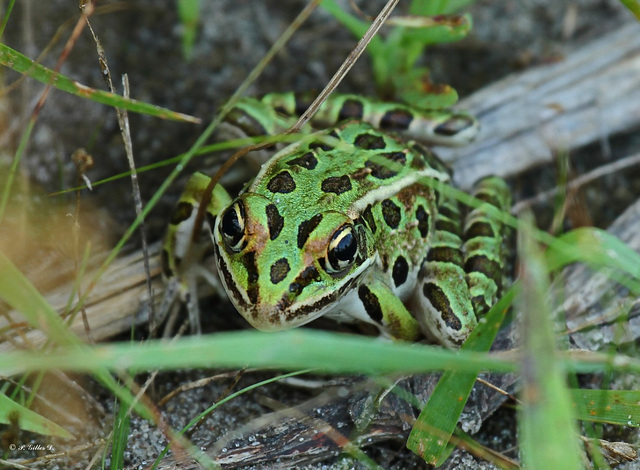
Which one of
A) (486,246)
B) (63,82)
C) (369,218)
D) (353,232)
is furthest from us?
(486,246)

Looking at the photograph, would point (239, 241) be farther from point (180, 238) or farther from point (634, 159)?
point (634, 159)

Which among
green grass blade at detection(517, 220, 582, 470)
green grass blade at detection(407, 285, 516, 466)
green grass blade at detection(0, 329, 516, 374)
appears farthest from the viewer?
green grass blade at detection(407, 285, 516, 466)

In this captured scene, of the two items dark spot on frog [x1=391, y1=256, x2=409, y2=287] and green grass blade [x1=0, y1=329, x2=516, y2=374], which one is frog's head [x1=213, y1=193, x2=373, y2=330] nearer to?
dark spot on frog [x1=391, y1=256, x2=409, y2=287]

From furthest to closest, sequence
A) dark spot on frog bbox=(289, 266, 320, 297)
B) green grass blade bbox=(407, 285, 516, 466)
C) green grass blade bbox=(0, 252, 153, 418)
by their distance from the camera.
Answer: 1. dark spot on frog bbox=(289, 266, 320, 297)
2. green grass blade bbox=(407, 285, 516, 466)
3. green grass blade bbox=(0, 252, 153, 418)

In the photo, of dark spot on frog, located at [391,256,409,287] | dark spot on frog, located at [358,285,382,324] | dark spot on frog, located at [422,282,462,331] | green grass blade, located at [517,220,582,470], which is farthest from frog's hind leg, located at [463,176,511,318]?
green grass blade, located at [517,220,582,470]

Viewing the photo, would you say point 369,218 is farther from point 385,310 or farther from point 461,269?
point 461,269

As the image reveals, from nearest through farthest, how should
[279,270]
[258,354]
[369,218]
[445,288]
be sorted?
[258,354], [279,270], [369,218], [445,288]

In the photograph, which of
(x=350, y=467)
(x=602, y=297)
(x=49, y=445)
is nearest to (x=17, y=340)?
(x=49, y=445)

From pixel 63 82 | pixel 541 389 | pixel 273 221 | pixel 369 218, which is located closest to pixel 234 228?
pixel 273 221
